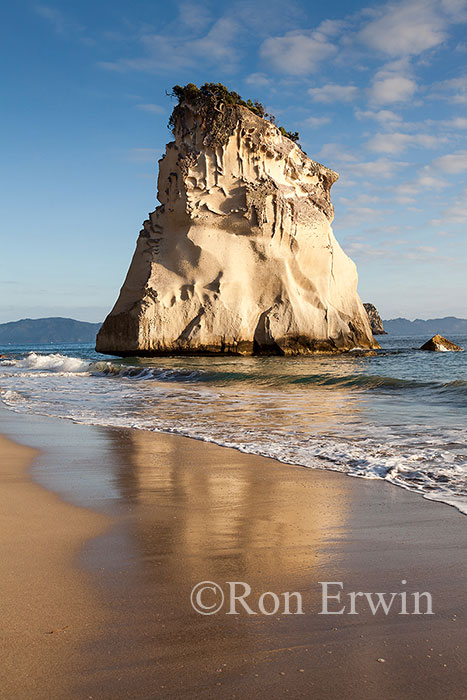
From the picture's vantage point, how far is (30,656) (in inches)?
63.7

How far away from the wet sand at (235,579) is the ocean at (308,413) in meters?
0.65

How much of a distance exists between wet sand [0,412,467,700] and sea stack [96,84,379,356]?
22110 mm

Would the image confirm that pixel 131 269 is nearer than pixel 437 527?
No

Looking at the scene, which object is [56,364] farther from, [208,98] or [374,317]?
[374,317]

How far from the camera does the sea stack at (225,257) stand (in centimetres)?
2622

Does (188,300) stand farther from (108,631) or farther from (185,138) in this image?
(108,631)

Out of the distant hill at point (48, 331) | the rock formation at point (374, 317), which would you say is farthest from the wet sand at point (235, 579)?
the distant hill at point (48, 331)

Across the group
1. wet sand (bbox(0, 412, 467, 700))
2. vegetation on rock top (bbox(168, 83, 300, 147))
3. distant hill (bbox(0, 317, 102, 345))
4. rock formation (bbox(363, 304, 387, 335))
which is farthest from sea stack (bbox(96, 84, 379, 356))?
distant hill (bbox(0, 317, 102, 345))

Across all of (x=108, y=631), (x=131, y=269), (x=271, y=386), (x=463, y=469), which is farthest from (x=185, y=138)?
(x=108, y=631)

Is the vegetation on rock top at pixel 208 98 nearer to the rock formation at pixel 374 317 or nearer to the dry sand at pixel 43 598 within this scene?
the dry sand at pixel 43 598

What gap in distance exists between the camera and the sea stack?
2622 cm

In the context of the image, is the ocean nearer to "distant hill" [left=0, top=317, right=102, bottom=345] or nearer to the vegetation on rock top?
the vegetation on rock top

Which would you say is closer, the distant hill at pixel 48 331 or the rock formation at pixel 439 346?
the rock formation at pixel 439 346

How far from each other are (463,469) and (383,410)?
164 inches
